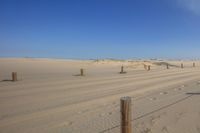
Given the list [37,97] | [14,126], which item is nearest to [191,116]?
[14,126]

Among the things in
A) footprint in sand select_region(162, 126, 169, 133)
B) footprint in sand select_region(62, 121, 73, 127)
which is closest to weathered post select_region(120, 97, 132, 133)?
footprint in sand select_region(162, 126, 169, 133)

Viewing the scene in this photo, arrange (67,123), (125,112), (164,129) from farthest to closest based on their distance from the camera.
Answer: (67,123), (164,129), (125,112)

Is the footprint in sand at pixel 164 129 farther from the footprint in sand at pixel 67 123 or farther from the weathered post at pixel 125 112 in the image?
the footprint in sand at pixel 67 123

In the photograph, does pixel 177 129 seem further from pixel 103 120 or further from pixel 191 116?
pixel 103 120

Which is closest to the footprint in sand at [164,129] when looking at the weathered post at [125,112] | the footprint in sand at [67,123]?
the weathered post at [125,112]

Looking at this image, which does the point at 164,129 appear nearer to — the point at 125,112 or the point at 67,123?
the point at 125,112

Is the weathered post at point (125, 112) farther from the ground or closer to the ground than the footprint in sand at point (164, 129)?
farther from the ground

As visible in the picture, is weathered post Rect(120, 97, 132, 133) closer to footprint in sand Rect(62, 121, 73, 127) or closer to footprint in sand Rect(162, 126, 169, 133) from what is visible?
footprint in sand Rect(162, 126, 169, 133)

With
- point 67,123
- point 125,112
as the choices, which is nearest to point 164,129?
point 125,112

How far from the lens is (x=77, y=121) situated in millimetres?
7984

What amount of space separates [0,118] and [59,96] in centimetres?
483

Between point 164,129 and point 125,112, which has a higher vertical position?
point 125,112

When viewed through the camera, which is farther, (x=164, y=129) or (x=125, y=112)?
(x=164, y=129)

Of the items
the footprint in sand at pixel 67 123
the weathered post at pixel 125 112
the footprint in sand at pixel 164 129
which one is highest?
the weathered post at pixel 125 112
